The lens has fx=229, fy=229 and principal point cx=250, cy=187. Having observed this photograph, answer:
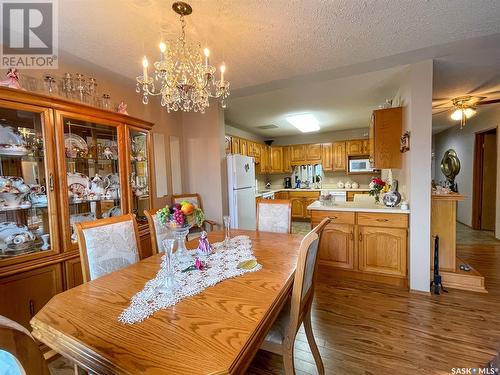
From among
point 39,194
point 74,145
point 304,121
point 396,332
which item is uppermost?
point 304,121

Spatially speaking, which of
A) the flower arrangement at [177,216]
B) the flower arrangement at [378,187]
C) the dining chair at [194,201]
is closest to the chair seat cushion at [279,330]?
the flower arrangement at [177,216]

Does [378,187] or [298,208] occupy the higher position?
[378,187]

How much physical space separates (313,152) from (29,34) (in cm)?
543

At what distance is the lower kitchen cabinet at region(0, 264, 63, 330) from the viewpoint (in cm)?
150

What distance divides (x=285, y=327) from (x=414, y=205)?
1.98m

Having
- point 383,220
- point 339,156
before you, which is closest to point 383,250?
point 383,220

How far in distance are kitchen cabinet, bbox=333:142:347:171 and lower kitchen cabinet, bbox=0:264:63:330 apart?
219 inches

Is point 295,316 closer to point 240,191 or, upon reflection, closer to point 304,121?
point 240,191

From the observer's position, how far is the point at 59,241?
176 centimetres

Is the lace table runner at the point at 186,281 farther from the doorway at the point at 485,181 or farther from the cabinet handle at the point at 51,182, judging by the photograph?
the doorway at the point at 485,181

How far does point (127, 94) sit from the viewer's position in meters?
2.72

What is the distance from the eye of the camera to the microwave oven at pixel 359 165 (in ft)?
18.2

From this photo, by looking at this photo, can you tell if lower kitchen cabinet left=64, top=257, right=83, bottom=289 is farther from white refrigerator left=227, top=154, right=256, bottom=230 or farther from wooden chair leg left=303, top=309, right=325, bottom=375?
white refrigerator left=227, top=154, right=256, bottom=230

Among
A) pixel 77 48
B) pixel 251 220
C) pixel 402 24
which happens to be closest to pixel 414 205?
pixel 402 24
